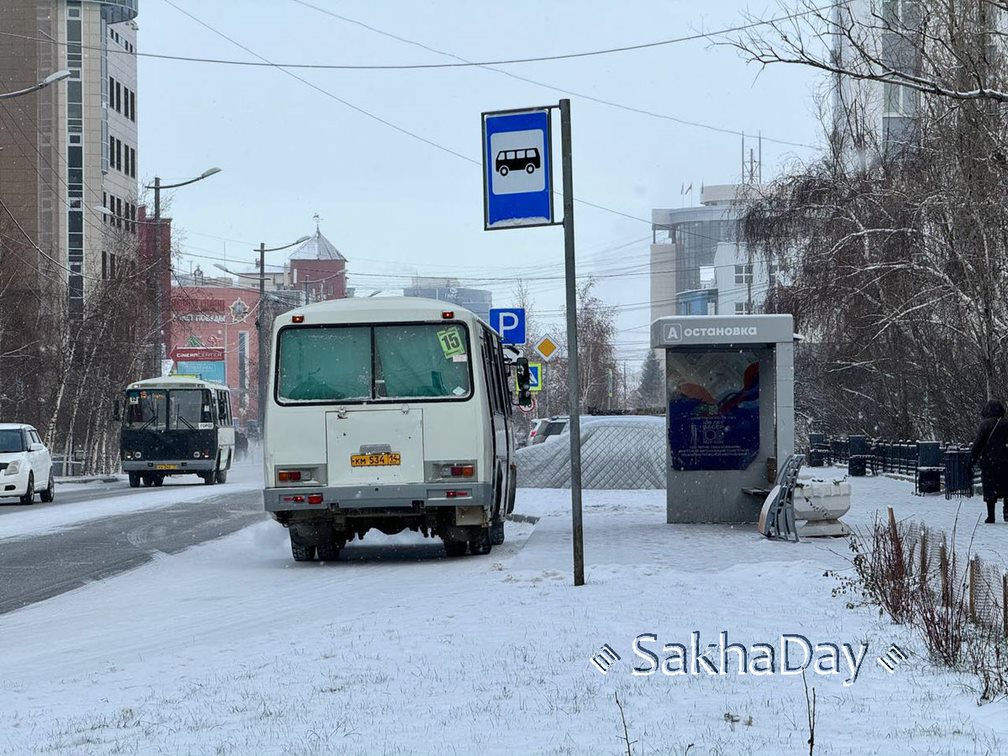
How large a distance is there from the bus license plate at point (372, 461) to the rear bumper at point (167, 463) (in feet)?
95.0

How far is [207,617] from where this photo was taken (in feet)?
41.7

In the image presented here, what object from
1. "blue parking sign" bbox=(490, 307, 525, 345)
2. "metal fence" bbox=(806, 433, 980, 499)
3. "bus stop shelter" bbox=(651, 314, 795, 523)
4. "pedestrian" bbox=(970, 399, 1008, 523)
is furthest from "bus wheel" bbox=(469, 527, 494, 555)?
"blue parking sign" bbox=(490, 307, 525, 345)

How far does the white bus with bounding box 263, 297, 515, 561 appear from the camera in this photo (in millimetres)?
17672

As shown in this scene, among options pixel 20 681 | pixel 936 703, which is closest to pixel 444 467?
pixel 20 681

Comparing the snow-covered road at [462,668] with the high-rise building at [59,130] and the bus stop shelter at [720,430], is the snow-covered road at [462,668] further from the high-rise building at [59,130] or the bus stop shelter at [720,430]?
the high-rise building at [59,130]

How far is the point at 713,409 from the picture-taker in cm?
2177

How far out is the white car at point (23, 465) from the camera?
33.7 metres

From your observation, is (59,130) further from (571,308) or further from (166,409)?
(571,308)

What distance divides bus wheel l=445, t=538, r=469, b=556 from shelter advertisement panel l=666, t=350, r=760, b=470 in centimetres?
397

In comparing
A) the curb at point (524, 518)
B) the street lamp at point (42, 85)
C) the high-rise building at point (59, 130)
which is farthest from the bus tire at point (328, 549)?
the high-rise building at point (59, 130)

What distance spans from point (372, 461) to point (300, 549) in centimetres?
168

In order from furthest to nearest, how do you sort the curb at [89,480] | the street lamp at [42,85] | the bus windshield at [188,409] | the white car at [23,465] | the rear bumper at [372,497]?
the curb at [89,480], the bus windshield at [188,409], the white car at [23,465], the street lamp at [42,85], the rear bumper at [372,497]

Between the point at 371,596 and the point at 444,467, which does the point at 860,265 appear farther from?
the point at 371,596

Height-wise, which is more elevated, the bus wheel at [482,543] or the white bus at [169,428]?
the white bus at [169,428]
